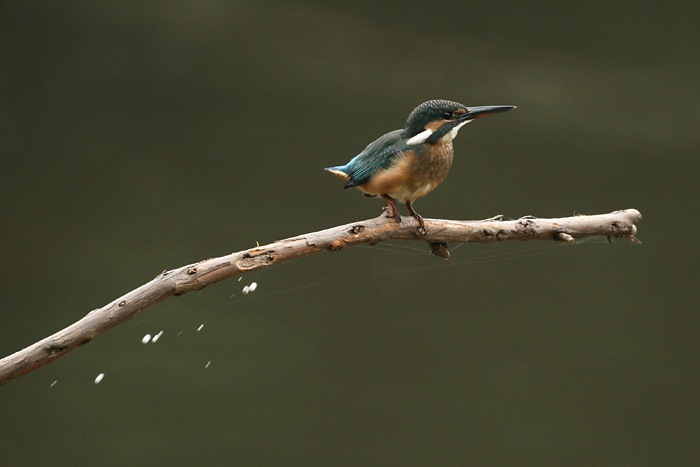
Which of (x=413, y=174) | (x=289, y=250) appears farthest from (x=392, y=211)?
(x=289, y=250)

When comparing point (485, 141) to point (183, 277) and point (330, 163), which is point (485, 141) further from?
point (183, 277)

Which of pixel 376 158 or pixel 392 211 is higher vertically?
pixel 376 158

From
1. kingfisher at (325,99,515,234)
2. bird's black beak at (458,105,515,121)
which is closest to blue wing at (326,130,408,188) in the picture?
kingfisher at (325,99,515,234)

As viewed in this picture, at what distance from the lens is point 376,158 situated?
1517 millimetres

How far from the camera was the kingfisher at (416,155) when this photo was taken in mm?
1488

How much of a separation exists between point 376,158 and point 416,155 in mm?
79

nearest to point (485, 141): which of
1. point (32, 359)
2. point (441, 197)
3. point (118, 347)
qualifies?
point (441, 197)

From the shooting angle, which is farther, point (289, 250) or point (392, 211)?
point (392, 211)

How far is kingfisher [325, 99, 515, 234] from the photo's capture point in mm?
1488

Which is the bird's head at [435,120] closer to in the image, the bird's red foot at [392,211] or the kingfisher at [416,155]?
the kingfisher at [416,155]

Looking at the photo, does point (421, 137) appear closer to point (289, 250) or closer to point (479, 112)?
point (479, 112)

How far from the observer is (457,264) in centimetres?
233

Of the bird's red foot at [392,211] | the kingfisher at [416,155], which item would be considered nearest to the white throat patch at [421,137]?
the kingfisher at [416,155]

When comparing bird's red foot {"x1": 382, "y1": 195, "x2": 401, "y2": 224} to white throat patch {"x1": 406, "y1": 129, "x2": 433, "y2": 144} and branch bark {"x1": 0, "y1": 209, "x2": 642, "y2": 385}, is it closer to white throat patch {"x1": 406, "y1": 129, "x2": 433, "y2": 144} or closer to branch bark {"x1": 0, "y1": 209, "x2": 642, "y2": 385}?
branch bark {"x1": 0, "y1": 209, "x2": 642, "y2": 385}
